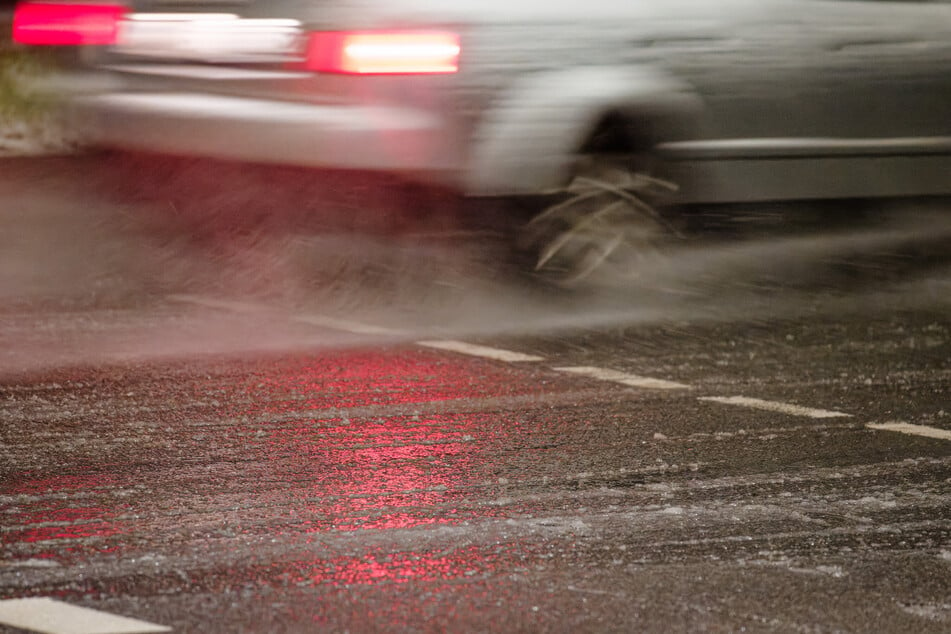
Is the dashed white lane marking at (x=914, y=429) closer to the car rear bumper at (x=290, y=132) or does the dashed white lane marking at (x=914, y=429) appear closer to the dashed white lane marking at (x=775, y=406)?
the dashed white lane marking at (x=775, y=406)

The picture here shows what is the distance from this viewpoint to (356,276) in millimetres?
8242

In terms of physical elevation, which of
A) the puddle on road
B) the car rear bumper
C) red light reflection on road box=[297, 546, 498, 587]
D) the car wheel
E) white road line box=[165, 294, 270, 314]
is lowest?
white road line box=[165, 294, 270, 314]

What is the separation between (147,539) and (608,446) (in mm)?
1621

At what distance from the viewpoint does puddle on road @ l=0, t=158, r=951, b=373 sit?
7.44 m

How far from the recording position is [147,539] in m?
4.41

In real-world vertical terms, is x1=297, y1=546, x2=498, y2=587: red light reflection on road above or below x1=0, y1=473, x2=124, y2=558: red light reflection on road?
above

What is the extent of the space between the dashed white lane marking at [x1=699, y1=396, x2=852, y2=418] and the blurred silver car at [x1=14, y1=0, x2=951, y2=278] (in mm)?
1672

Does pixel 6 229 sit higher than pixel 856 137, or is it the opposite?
pixel 856 137

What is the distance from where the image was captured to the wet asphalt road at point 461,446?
4051mm

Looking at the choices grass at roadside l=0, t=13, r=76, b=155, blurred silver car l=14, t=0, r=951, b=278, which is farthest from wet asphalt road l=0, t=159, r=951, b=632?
grass at roadside l=0, t=13, r=76, b=155

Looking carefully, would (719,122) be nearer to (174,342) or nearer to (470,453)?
A: (174,342)

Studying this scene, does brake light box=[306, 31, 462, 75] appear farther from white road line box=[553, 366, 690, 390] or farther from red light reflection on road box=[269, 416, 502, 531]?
red light reflection on road box=[269, 416, 502, 531]

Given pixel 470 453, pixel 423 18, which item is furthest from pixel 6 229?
pixel 470 453

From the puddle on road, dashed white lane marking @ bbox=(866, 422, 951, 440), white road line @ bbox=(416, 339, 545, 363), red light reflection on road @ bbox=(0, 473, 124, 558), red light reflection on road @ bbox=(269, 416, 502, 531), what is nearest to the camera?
red light reflection on road @ bbox=(0, 473, 124, 558)
